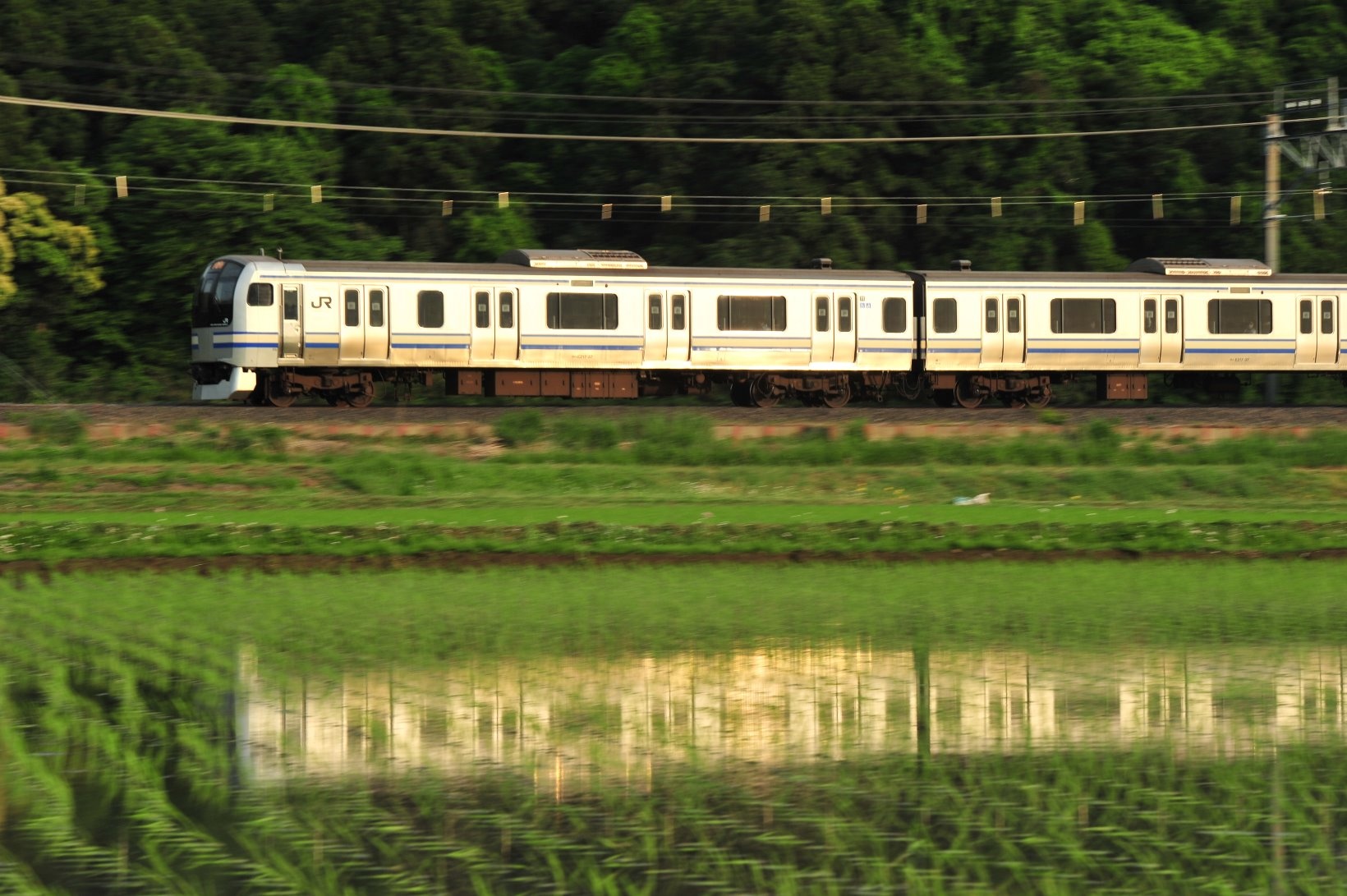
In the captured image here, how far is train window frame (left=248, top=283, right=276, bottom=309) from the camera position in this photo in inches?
1353

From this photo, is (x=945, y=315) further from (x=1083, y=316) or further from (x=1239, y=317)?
(x=1239, y=317)

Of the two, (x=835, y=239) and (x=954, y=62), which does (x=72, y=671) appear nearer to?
(x=835, y=239)

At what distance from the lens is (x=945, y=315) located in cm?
3828

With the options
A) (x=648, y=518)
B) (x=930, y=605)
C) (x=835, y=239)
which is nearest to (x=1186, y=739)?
(x=930, y=605)

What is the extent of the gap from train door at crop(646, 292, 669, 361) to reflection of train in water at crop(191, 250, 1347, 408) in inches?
1.4

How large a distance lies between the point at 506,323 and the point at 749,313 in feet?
16.3

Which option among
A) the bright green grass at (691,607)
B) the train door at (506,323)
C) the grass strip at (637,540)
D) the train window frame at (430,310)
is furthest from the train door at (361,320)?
the bright green grass at (691,607)

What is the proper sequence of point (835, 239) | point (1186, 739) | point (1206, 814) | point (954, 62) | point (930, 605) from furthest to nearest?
point (954, 62) < point (835, 239) < point (930, 605) < point (1186, 739) < point (1206, 814)

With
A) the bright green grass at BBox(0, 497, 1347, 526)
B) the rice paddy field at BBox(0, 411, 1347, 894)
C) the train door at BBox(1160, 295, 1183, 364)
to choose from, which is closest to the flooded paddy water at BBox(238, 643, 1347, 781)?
the rice paddy field at BBox(0, 411, 1347, 894)

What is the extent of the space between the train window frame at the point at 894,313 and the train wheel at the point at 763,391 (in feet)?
8.59

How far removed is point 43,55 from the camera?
191ft

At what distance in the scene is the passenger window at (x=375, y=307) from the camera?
3503 centimetres

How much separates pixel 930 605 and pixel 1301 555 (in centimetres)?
643

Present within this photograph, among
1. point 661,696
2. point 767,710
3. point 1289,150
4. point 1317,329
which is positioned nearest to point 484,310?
point 1317,329
